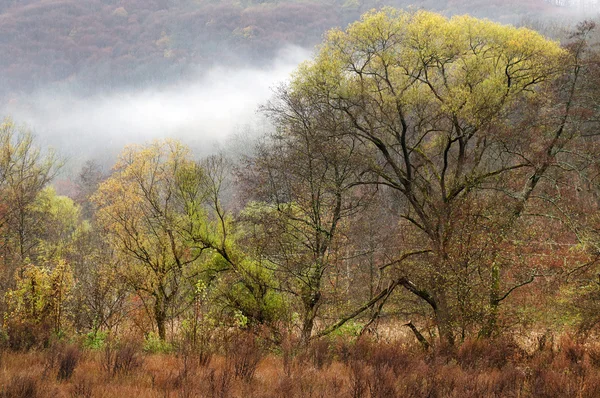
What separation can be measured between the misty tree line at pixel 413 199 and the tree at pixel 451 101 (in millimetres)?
55

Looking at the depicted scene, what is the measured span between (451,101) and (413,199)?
3149 millimetres

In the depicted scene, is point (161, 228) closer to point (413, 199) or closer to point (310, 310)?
point (310, 310)

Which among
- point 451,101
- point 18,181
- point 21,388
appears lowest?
point 21,388

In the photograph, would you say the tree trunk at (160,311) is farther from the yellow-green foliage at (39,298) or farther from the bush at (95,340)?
the yellow-green foliage at (39,298)

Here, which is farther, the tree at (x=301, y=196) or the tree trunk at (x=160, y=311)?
the tree trunk at (x=160, y=311)

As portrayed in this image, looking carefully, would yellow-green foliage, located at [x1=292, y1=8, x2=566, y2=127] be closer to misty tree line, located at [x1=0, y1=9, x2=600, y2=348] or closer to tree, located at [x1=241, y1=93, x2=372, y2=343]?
misty tree line, located at [x1=0, y1=9, x2=600, y2=348]

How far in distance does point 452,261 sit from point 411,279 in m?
2.49

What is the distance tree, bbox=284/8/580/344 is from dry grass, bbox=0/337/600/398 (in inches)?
113

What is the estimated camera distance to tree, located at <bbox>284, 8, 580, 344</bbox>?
10.6 m

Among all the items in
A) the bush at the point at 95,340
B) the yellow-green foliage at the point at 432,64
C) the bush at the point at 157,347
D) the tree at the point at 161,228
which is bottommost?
the bush at the point at 157,347

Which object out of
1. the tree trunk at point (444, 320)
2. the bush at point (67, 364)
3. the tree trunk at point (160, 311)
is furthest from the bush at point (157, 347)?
the tree trunk at point (444, 320)

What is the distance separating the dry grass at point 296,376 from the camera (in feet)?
16.7

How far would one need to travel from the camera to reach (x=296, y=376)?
19.6 ft

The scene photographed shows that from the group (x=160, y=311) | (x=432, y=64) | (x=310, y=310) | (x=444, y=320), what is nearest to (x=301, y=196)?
(x=310, y=310)
